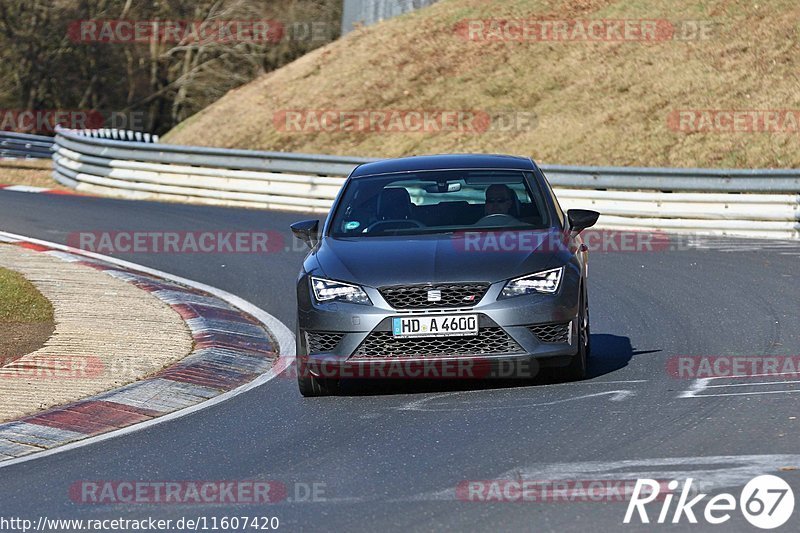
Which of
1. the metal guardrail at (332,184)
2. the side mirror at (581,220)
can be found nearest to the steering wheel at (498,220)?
the side mirror at (581,220)

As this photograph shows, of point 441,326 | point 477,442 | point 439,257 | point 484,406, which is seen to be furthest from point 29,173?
point 477,442

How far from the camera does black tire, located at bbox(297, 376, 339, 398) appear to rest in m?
8.97

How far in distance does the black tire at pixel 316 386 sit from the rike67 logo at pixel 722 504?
327cm

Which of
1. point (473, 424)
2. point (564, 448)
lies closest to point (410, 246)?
point (473, 424)

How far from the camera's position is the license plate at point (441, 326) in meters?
8.40

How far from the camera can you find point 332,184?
22.0 metres

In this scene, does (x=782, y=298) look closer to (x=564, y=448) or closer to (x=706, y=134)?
(x=564, y=448)

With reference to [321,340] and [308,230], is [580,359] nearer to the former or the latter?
[321,340]

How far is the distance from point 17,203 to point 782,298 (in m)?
14.3

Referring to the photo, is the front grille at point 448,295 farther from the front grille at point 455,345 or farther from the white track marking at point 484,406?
the white track marking at point 484,406

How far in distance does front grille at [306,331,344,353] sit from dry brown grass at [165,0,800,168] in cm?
1461

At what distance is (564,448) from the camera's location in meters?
7.01

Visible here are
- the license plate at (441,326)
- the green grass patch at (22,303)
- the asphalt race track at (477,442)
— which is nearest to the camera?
the asphalt race track at (477,442)

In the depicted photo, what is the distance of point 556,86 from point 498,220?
19422mm
